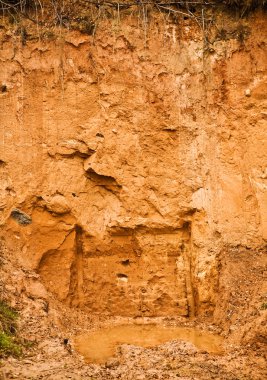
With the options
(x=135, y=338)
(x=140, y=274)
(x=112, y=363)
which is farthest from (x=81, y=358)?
(x=140, y=274)

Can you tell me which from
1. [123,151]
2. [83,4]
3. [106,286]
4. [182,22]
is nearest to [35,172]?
[123,151]

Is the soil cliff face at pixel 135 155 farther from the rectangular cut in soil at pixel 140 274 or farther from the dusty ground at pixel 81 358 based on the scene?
the dusty ground at pixel 81 358

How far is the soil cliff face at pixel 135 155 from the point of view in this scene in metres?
6.24

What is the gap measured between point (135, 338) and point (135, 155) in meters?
2.09

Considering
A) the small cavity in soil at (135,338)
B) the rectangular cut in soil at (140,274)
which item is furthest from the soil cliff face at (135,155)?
the small cavity in soil at (135,338)

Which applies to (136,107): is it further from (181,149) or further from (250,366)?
(250,366)

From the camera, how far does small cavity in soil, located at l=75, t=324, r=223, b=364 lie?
201 inches

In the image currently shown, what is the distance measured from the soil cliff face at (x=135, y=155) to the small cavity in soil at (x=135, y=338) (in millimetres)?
429

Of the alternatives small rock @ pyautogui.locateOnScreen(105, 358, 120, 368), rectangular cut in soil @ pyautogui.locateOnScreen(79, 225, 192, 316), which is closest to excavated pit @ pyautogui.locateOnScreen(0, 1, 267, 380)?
rectangular cut in soil @ pyautogui.locateOnScreen(79, 225, 192, 316)

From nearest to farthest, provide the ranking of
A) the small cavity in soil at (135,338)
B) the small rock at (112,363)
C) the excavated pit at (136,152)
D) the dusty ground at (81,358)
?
the dusty ground at (81,358) < the small rock at (112,363) < the small cavity in soil at (135,338) < the excavated pit at (136,152)

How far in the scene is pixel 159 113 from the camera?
643 cm

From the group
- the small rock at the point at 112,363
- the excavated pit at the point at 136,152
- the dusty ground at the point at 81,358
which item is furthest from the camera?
the excavated pit at the point at 136,152

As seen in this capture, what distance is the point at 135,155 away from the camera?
251 inches

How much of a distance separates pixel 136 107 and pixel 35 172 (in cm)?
140
